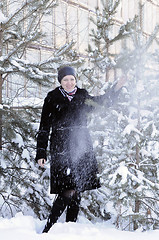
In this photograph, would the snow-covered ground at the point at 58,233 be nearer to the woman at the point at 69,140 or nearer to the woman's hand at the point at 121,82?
the woman at the point at 69,140

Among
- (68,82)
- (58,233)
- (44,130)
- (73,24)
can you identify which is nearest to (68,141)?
(44,130)

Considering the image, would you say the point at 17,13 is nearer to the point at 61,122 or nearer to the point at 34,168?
the point at 61,122

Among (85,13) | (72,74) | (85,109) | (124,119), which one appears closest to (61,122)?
(85,109)

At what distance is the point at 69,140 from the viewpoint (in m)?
3.65

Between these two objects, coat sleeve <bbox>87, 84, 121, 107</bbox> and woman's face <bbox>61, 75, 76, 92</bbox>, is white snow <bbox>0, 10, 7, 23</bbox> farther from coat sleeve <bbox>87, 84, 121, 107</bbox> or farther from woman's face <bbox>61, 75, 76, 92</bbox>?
coat sleeve <bbox>87, 84, 121, 107</bbox>

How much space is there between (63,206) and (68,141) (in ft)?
2.38

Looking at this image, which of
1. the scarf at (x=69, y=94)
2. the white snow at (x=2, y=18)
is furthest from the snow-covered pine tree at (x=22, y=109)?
the scarf at (x=69, y=94)

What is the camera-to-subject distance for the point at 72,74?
3.69 metres

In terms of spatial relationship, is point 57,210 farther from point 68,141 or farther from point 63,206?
point 68,141

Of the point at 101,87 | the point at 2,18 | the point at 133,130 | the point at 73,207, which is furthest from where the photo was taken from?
the point at 101,87

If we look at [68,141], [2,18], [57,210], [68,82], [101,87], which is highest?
[2,18]

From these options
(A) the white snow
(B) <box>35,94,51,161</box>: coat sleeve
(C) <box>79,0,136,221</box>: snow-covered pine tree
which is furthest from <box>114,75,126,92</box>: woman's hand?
(A) the white snow

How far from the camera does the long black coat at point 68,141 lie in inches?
142

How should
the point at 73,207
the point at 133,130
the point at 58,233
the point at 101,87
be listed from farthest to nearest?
1. the point at 101,87
2. the point at 133,130
3. the point at 73,207
4. the point at 58,233
